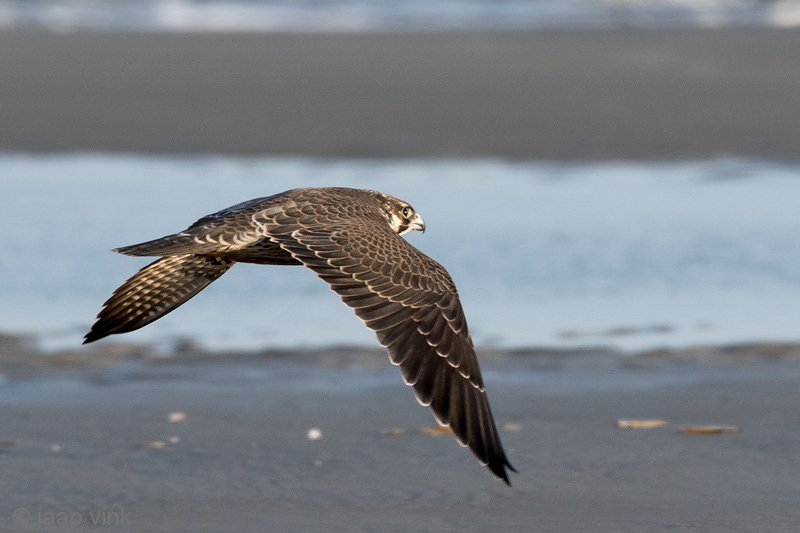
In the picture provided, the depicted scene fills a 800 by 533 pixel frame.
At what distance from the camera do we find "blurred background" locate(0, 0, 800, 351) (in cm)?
743

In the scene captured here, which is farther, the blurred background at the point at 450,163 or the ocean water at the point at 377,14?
the ocean water at the point at 377,14

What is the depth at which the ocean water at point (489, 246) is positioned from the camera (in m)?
7.10

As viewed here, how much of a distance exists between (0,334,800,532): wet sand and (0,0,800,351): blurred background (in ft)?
1.53

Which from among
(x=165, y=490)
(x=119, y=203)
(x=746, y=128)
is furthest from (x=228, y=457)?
(x=746, y=128)

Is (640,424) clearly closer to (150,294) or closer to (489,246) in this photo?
(150,294)

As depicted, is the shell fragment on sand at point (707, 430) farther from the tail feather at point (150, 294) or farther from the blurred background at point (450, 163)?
the tail feather at point (150, 294)

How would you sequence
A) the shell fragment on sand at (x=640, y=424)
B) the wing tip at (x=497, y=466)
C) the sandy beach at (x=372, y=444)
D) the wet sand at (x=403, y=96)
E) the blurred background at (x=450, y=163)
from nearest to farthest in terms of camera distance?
1. the wing tip at (x=497, y=466)
2. the sandy beach at (x=372, y=444)
3. the shell fragment on sand at (x=640, y=424)
4. the blurred background at (x=450, y=163)
5. the wet sand at (x=403, y=96)

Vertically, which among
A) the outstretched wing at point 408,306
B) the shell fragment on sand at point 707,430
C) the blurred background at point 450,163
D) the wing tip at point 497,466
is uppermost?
the blurred background at point 450,163

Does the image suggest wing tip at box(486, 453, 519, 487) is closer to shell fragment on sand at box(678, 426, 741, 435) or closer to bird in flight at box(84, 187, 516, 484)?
bird in flight at box(84, 187, 516, 484)

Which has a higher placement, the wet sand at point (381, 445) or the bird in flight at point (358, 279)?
the bird in flight at point (358, 279)

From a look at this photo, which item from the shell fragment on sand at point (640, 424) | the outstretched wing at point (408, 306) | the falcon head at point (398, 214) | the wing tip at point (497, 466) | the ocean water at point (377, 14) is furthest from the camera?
the ocean water at point (377, 14)

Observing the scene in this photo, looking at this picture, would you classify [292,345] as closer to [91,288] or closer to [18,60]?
[91,288]

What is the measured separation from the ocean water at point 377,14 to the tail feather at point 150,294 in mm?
19723

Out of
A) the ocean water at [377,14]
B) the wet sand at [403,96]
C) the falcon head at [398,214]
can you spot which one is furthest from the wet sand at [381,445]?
the ocean water at [377,14]
